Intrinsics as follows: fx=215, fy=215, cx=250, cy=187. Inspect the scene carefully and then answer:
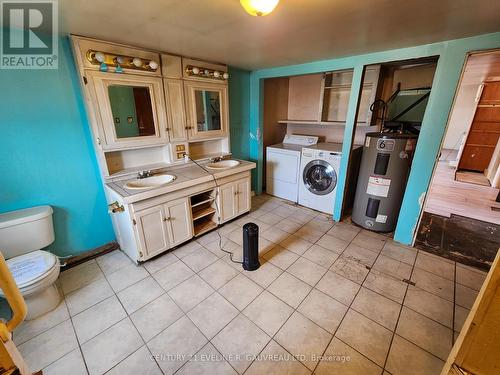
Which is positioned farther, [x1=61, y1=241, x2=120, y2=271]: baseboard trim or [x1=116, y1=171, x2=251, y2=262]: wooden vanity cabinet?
[x1=61, y1=241, x2=120, y2=271]: baseboard trim

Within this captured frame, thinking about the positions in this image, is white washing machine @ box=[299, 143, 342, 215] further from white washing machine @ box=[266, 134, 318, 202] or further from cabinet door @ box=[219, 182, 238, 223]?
cabinet door @ box=[219, 182, 238, 223]

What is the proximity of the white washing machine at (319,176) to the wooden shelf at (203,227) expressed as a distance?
1.53m

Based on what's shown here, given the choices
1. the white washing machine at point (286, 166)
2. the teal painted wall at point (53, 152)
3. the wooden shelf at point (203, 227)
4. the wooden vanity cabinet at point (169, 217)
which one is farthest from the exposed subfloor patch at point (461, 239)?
the teal painted wall at point (53, 152)

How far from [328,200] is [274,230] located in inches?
38.3

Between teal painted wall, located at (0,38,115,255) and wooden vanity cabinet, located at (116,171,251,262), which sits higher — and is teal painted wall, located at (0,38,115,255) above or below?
above

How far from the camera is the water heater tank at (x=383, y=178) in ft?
8.03

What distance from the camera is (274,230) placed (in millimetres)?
2875

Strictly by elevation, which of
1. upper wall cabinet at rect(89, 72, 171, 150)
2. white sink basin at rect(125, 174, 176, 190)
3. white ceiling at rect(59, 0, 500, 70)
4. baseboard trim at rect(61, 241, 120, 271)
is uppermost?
white ceiling at rect(59, 0, 500, 70)

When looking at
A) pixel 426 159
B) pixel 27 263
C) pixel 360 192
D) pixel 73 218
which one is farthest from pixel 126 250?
pixel 426 159

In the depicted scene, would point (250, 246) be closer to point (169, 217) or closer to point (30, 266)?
point (169, 217)

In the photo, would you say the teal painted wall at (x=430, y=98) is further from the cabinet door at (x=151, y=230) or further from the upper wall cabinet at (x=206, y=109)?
the cabinet door at (x=151, y=230)

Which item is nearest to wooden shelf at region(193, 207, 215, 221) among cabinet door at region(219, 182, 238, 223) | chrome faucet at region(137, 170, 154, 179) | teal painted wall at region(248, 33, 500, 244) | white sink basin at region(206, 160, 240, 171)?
cabinet door at region(219, 182, 238, 223)

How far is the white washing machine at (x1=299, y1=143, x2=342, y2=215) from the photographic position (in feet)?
9.87

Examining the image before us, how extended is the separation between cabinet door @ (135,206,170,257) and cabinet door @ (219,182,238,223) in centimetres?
79
